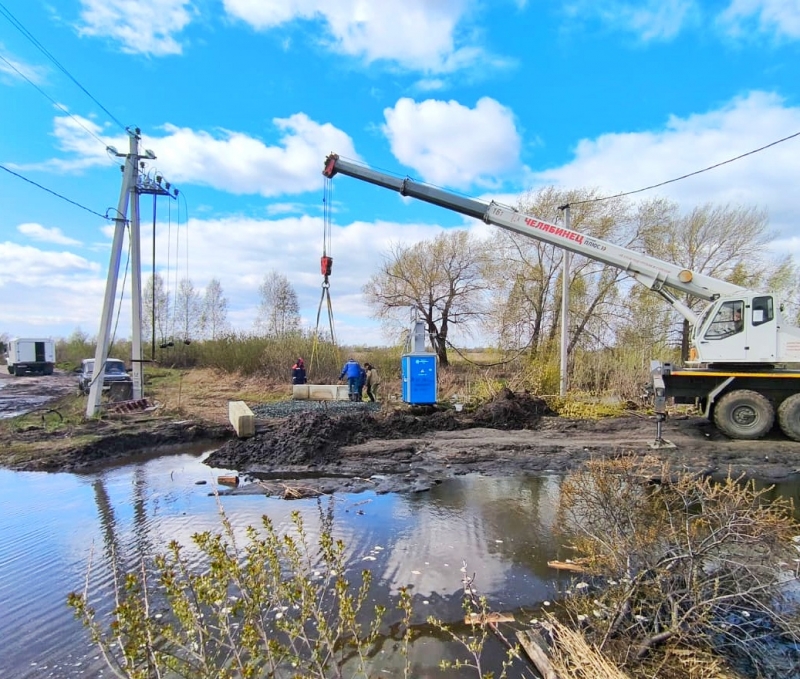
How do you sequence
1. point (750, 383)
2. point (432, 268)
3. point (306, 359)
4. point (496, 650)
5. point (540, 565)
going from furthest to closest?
point (432, 268)
point (306, 359)
point (750, 383)
point (540, 565)
point (496, 650)

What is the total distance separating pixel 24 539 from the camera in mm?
5879

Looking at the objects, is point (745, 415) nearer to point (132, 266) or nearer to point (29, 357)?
point (132, 266)

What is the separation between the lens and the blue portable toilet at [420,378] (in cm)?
1473

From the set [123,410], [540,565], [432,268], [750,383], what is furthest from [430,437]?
[432,268]

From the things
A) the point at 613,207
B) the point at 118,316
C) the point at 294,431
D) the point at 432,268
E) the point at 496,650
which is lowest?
the point at 496,650

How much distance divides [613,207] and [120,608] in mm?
25478

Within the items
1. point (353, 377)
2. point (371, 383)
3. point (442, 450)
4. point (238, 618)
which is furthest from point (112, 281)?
point (238, 618)

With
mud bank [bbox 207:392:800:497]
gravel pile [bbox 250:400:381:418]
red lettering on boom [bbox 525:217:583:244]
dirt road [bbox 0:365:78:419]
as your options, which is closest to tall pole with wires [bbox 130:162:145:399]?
gravel pile [bbox 250:400:381:418]

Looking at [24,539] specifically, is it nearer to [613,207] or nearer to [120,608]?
[120,608]

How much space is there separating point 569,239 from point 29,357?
146ft

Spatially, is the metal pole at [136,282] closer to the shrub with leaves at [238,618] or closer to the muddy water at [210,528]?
the muddy water at [210,528]

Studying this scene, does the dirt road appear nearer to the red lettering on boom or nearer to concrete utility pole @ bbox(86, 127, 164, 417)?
concrete utility pole @ bbox(86, 127, 164, 417)

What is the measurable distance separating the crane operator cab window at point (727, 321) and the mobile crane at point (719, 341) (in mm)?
20

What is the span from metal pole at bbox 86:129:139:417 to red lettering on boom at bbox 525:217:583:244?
34.3 feet
